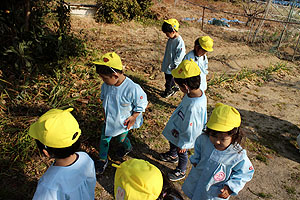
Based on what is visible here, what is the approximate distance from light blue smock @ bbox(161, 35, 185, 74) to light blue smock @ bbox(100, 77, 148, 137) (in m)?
1.95

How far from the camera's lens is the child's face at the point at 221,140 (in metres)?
1.84

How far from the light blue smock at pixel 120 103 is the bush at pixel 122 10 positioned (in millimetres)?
6670

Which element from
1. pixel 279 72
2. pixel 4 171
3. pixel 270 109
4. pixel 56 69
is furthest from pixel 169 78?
pixel 279 72

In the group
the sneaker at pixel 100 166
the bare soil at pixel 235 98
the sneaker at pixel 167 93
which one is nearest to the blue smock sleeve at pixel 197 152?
the bare soil at pixel 235 98

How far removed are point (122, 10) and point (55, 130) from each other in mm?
8439

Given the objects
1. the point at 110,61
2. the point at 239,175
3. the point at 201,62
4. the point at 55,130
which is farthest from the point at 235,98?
the point at 55,130

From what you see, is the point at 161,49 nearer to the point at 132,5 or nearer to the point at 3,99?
the point at 132,5

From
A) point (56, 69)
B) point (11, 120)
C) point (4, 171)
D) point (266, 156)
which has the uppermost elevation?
point (56, 69)

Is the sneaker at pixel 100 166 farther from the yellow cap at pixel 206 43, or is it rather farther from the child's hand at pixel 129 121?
the yellow cap at pixel 206 43

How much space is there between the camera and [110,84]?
2514 millimetres

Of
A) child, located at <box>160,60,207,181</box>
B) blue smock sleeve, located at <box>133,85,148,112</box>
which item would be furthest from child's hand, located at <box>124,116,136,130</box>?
child, located at <box>160,60,207,181</box>

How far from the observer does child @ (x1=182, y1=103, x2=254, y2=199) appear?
1.75 metres

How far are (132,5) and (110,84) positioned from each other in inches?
306

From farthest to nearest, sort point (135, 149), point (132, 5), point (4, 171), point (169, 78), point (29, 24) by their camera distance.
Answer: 1. point (132, 5)
2. point (169, 78)
3. point (29, 24)
4. point (135, 149)
5. point (4, 171)
